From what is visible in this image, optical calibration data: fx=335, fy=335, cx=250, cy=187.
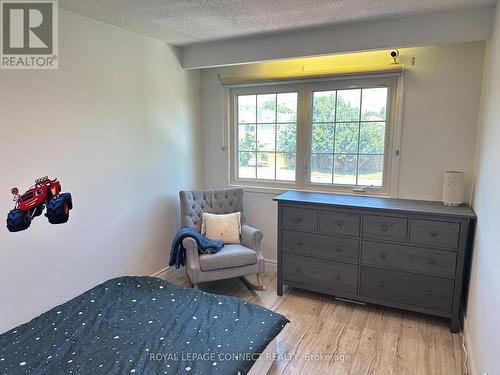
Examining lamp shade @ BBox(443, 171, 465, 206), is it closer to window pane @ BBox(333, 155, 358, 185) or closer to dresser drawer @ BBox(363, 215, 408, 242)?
dresser drawer @ BBox(363, 215, 408, 242)

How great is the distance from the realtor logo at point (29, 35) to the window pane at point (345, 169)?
2573 millimetres

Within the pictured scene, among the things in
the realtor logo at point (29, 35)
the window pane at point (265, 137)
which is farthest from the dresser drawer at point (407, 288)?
the realtor logo at point (29, 35)

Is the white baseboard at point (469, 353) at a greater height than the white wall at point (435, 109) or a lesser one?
lesser

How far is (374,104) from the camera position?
10.5ft

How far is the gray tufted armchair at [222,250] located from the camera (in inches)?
119

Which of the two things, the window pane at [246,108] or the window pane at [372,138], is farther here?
the window pane at [246,108]

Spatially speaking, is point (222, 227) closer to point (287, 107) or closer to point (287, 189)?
point (287, 189)

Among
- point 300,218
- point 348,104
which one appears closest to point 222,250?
point 300,218

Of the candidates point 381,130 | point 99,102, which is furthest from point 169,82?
point 381,130

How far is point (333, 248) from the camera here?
2.97 meters

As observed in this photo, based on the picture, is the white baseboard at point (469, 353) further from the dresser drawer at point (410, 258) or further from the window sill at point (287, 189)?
the window sill at point (287, 189)

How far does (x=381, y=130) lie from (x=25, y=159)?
2.92 metres

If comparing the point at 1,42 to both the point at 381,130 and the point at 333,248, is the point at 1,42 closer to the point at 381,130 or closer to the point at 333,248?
the point at 333,248

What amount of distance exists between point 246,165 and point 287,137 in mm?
611
